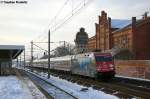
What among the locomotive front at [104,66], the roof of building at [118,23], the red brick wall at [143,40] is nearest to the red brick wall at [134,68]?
the locomotive front at [104,66]

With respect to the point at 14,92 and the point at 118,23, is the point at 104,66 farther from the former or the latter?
the point at 118,23

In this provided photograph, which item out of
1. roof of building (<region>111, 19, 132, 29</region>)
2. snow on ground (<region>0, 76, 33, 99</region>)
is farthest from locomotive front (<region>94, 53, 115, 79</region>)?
roof of building (<region>111, 19, 132, 29</region>)

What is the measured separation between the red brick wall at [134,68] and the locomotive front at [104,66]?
5.90 metres

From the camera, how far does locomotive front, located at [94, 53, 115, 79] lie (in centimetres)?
3819

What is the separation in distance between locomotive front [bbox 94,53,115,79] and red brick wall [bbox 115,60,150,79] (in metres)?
5.90

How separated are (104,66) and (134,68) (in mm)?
10565

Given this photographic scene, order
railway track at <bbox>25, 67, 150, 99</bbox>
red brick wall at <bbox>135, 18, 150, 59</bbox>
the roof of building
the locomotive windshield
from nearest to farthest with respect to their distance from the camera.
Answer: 1. railway track at <bbox>25, 67, 150, 99</bbox>
2. the locomotive windshield
3. red brick wall at <bbox>135, 18, 150, 59</bbox>
4. the roof of building

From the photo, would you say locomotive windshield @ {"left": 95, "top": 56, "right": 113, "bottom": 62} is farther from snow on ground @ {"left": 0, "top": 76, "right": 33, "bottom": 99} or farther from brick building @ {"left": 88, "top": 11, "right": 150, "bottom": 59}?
brick building @ {"left": 88, "top": 11, "right": 150, "bottom": 59}

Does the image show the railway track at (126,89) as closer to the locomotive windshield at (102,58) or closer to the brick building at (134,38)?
the locomotive windshield at (102,58)

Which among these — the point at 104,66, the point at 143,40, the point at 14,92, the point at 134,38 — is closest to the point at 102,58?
the point at 104,66

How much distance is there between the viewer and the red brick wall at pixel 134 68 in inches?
1737

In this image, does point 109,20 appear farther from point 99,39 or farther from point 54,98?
point 54,98

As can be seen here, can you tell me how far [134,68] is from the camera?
48375 mm

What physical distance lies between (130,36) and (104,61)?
3826 centimetres
